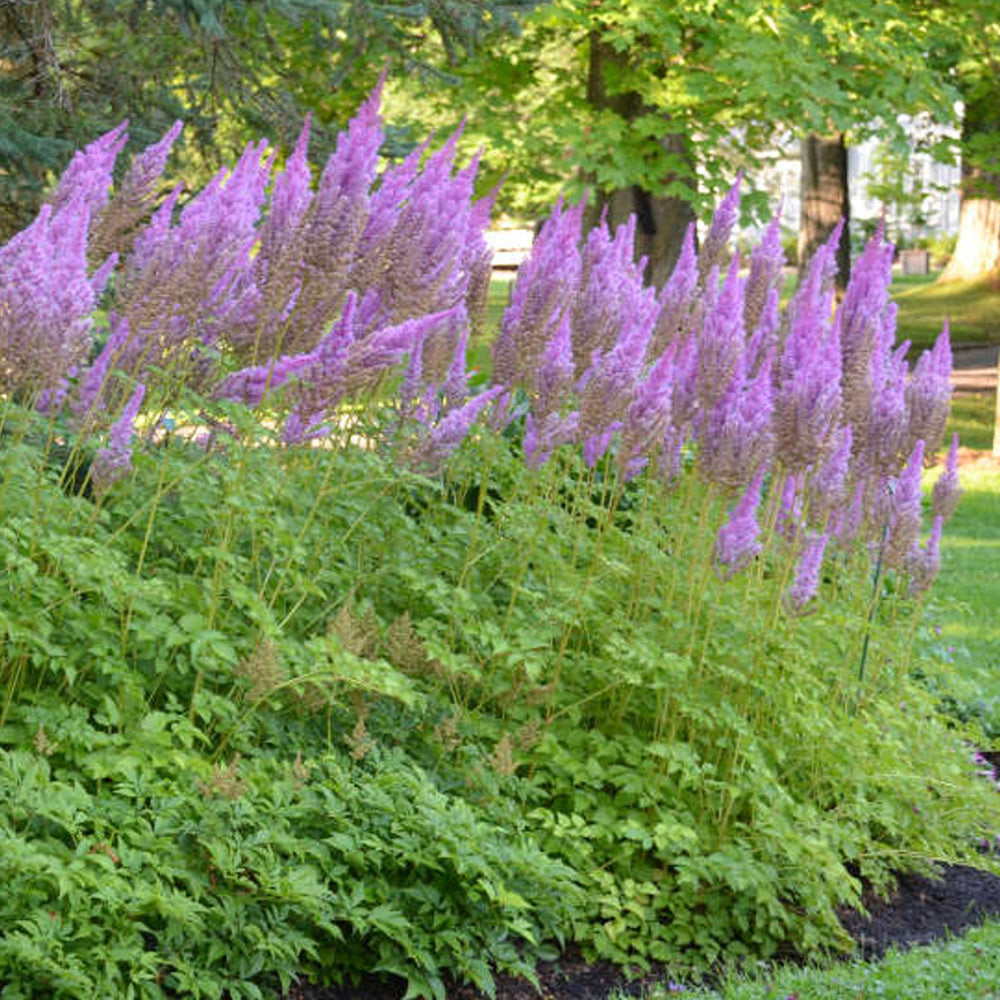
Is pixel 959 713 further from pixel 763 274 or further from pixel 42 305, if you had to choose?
pixel 42 305

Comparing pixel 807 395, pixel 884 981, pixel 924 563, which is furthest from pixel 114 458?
pixel 924 563

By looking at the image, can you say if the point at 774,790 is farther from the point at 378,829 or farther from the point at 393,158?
the point at 393,158

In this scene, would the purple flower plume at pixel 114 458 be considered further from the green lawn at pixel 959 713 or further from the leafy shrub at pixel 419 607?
the green lawn at pixel 959 713

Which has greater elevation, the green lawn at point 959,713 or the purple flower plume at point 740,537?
the purple flower plume at point 740,537

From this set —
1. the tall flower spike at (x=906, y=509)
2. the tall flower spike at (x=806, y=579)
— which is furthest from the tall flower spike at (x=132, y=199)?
the tall flower spike at (x=906, y=509)

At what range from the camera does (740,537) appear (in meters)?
5.21

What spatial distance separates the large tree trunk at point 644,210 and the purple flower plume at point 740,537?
40.8ft

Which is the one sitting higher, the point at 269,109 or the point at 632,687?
the point at 269,109

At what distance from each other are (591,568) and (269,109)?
6970 millimetres

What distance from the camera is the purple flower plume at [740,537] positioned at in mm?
5168

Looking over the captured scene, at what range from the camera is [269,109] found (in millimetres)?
11234

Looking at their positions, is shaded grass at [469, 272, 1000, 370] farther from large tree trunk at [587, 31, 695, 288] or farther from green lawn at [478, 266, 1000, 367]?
large tree trunk at [587, 31, 695, 288]

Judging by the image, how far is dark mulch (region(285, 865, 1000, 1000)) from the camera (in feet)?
14.4

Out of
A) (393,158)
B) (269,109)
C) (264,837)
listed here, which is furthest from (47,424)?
(269,109)
